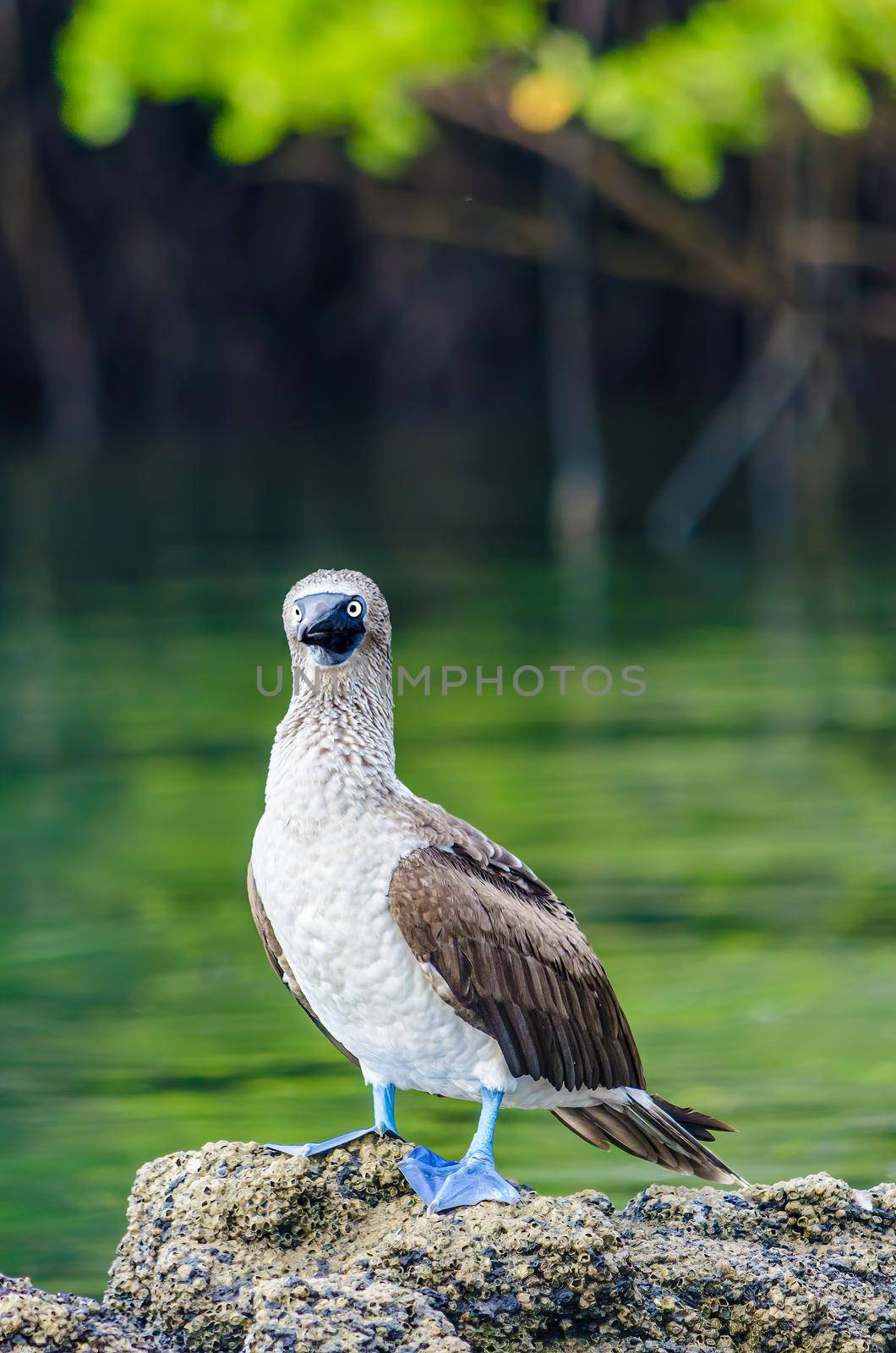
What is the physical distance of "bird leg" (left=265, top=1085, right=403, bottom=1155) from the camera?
3.11 m

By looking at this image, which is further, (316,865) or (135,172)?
(135,172)

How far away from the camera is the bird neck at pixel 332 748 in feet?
9.57

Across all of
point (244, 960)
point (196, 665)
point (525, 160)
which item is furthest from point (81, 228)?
point (244, 960)

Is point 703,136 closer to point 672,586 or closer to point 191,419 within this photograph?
point 672,586

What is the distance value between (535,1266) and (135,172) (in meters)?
22.5

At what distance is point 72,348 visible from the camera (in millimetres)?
24625

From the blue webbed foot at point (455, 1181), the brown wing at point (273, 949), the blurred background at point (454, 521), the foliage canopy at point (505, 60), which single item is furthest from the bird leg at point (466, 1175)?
the foliage canopy at point (505, 60)

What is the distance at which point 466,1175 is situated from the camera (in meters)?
2.95

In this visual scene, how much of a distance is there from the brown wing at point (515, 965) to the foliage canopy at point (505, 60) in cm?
778

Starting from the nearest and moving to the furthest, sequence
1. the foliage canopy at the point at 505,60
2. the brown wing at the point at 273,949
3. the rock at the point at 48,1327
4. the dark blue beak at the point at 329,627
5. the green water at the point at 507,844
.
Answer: the rock at the point at 48,1327 < the dark blue beak at the point at 329,627 < the brown wing at the point at 273,949 < the green water at the point at 507,844 < the foliage canopy at the point at 505,60

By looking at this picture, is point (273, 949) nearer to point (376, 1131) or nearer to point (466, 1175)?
point (376, 1131)

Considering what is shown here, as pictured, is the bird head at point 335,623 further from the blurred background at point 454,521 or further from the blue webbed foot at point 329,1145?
the blurred background at point 454,521

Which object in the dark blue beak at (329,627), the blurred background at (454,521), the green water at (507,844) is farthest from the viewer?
the blurred background at (454,521)

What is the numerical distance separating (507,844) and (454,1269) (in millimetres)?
3765
